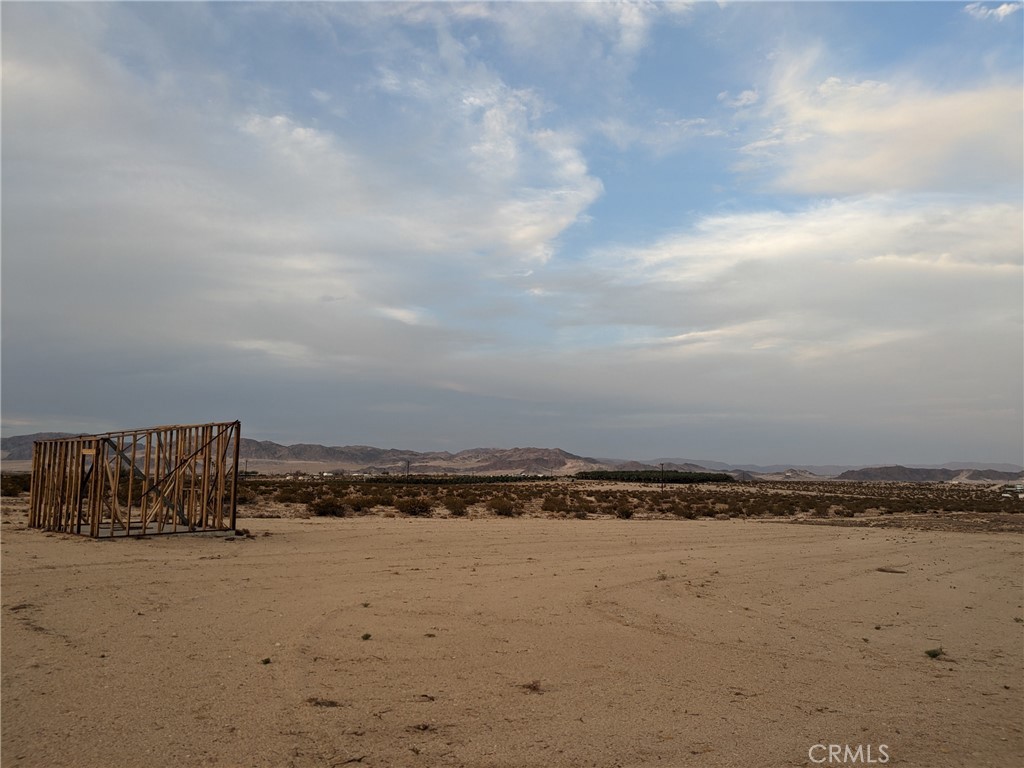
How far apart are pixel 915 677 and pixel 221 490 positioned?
57.7ft

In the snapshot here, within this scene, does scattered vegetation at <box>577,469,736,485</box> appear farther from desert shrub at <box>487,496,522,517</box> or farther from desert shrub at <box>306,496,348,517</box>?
desert shrub at <box>306,496,348,517</box>

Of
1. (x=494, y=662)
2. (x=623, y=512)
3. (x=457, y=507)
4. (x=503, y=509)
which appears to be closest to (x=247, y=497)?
(x=457, y=507)

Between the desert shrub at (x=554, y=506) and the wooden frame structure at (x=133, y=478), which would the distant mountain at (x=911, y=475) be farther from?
the wooden frame structure at (x=133, y=478)

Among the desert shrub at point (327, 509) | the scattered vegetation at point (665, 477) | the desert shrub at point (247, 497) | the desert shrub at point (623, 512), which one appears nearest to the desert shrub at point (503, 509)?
the desert shrub at point (623, 512)

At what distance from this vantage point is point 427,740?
5.90m

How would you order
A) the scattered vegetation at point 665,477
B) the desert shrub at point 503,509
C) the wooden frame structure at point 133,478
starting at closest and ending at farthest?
the wooden frame structure at point 133,478
the desert shrub at point 503,509
the scattered vegetation at point 665,477

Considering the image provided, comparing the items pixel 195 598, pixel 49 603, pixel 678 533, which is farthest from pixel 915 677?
pixel 678 533

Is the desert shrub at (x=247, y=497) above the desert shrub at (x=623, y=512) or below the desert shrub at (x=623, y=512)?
above

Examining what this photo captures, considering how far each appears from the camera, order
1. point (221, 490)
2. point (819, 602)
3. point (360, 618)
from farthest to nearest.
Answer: point (221, 490) < point (819, 602) < point (360, 618)

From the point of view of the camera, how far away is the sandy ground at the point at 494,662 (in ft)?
19.3

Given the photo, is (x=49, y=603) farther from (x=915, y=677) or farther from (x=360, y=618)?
(x=915, y=677)
